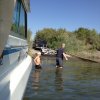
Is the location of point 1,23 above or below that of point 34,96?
above

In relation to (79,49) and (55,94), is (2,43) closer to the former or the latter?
(55,94)

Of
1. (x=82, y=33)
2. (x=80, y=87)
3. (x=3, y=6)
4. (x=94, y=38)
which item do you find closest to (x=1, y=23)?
(x=3, y=6)

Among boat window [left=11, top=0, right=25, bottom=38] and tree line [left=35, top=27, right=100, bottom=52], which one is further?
tree line [left=35, top=27, right=100, bottom=52]

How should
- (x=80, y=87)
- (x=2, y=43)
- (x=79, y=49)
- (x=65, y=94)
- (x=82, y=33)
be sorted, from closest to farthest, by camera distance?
(x=2, y=43)
(x=65, y=94)
(x=80, y=87)
(x=79, y=49)
(x=82, y=33)

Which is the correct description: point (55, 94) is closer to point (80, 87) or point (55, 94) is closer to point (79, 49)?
point (80, 87)

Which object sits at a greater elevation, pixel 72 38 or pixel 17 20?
pixel 72 38

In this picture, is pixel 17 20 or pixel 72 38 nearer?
pixel 17 20

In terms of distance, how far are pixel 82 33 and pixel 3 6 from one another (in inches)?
3580

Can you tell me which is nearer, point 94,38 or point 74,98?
point 74,98

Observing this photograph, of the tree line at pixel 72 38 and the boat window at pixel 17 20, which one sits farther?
the tree line at pixel 72 38

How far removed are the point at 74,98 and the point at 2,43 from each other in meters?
6.54

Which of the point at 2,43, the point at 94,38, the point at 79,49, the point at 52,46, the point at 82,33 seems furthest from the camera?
the point at 82,33

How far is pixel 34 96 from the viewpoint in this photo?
Answer: 26.2ft

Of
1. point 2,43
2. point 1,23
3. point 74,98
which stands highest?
point 1,23
